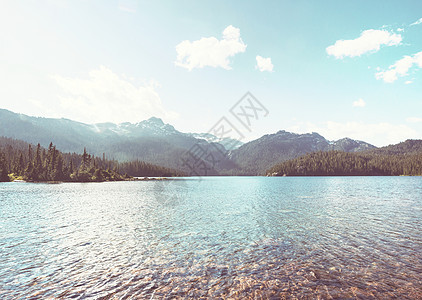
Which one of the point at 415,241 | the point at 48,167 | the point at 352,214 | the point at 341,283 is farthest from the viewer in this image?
the point at 48,167

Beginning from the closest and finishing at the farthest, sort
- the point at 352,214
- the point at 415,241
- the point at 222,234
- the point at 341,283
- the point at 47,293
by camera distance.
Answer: the point at 47,293 < the point at 341,283 < the point at 415,241 < the point at 222,234 < the point at 352,214

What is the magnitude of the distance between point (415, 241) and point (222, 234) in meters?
19.8

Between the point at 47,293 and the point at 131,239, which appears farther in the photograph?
the point at 131,239

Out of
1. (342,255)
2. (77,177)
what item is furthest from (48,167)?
(342,255)

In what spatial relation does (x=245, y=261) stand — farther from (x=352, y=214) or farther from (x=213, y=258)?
(x=352, y=214)

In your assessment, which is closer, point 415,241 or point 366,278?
point 366,278

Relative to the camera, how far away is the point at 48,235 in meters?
26.2

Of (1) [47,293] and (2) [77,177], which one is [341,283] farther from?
(2) [77,177]

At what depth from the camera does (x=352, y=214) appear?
39.1 metres

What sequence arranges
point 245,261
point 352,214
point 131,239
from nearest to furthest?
point 245,261 → point 131,239 → point 352,214

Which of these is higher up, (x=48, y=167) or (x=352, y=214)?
(x=48, y=167)

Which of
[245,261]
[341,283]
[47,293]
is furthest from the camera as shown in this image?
[245,261]

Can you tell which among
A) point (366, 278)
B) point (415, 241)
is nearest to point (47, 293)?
point (366, 278)

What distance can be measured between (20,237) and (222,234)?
22.4 metres
